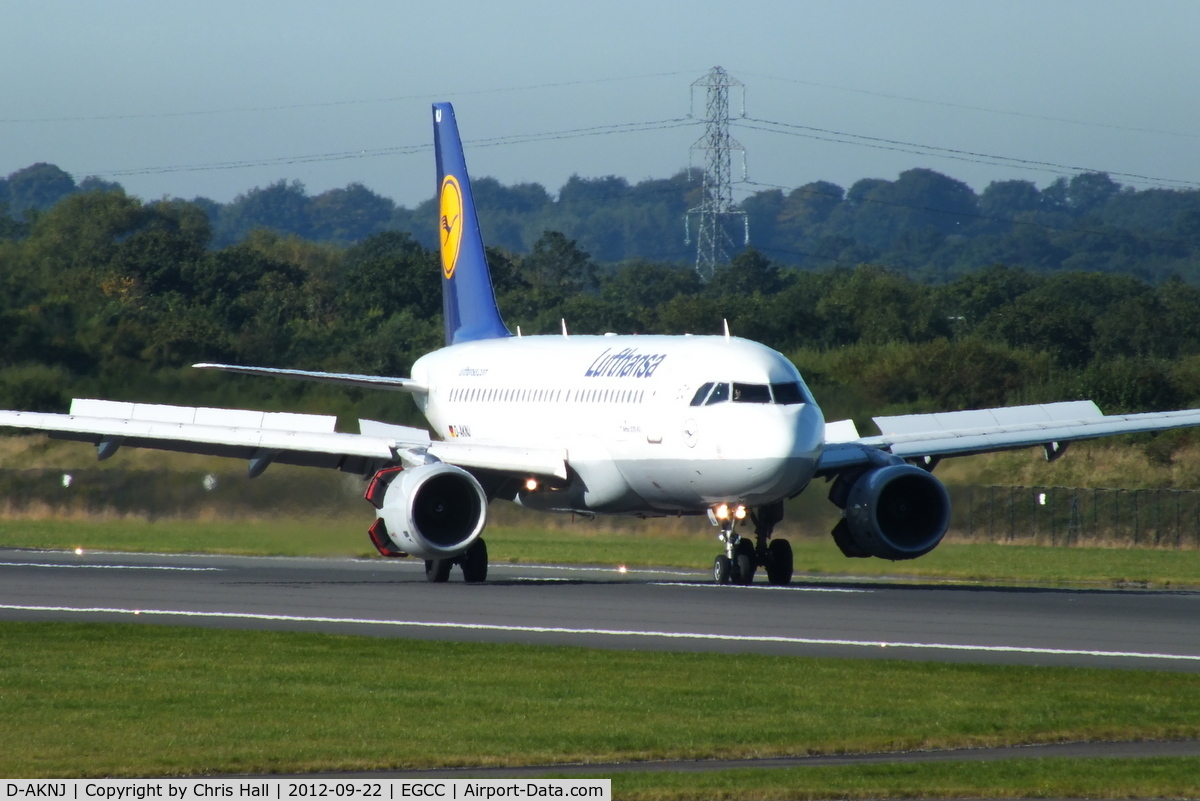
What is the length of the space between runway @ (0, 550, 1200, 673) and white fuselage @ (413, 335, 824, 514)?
1.52 meters

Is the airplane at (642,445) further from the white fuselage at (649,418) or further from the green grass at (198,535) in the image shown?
the green grass at (198,535)

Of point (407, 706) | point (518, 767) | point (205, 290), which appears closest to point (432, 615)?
point (407, 706)

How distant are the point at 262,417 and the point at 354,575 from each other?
10.9 ft

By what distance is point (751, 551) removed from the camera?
30.2 m

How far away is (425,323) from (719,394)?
174 feet

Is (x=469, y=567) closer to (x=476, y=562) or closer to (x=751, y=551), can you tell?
(x=476, y=562)

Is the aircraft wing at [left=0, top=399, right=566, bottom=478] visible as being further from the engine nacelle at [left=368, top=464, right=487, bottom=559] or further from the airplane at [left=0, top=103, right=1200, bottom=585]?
the engine nacelle at [left=368, top=464, right=487, bottom=559]

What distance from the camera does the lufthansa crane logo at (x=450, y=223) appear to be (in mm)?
41037

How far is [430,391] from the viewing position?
1518 inches

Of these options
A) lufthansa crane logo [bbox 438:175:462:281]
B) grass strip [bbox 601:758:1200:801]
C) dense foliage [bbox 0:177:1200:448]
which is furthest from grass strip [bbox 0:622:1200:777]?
dense foliage [bbox 0:177:1200:448]

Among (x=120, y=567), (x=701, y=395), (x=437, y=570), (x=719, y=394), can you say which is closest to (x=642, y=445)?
(x=701, y=395)

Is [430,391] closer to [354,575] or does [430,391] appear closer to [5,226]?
[354,575]

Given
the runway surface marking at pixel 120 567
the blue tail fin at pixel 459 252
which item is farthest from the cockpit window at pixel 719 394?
the blue tail fin at pixel 459 252

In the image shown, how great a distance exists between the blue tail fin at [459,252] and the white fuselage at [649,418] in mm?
3500
